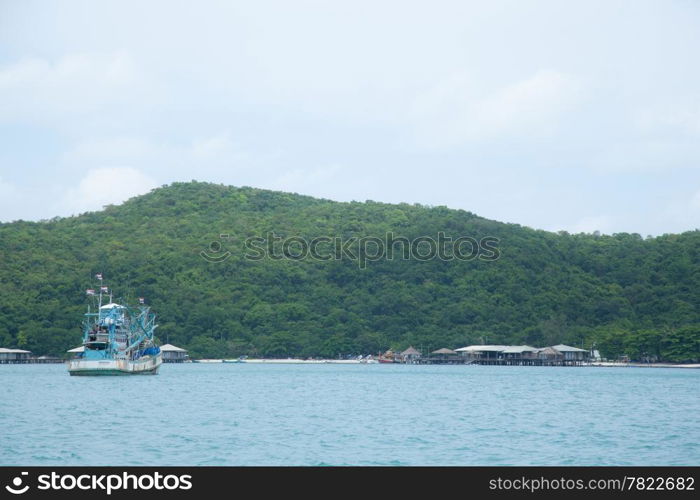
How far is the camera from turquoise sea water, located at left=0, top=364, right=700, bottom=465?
3788 cm

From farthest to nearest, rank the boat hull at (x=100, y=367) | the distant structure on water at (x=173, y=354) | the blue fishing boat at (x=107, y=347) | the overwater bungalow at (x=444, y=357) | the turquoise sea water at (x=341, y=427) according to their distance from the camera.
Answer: the overwater bungalow at (x=444, y=357), the distant structure on water at (x=173, y=354), the boat hull at (x=100, y=367), the blue fishing boat at (x=107, y=347), the turquoise sea water at (x=341, y=427)

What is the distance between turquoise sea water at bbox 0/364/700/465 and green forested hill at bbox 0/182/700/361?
90367mm

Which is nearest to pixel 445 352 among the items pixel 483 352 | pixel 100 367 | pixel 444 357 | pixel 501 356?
Answer: pixel 444 357

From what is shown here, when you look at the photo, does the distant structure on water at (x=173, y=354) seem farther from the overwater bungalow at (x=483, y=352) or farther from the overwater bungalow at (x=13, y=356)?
the overwater bungalow at (x=483, y=352)

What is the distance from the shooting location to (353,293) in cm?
18312

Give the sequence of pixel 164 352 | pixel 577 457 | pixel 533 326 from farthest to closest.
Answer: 1. pixel 533 326
2. pixel 164 352
3. pixel 577 457

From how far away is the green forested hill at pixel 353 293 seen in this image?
164875 millimetres

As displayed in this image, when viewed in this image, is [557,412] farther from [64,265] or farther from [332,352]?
[64,265]

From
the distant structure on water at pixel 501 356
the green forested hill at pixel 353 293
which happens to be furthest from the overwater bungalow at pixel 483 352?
the green forested hill at pixel 353 293

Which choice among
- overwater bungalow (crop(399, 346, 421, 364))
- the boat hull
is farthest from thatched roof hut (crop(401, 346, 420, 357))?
the boat hull

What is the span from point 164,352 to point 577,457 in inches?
5078

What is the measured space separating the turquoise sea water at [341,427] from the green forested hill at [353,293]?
90.4 metres

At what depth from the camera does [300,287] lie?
184 metres
